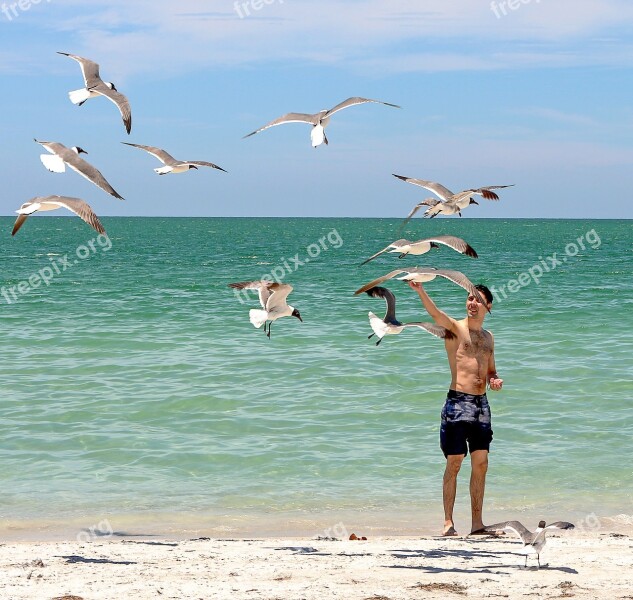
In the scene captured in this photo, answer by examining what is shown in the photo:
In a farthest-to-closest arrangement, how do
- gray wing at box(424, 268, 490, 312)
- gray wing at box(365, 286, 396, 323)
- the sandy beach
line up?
gray wing at box(365, 286, 396, 323) → gray wing at box(424, 268, 490, 312) → the sandy beach

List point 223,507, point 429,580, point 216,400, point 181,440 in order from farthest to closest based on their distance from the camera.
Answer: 1. point 216,400
2. point 181,440
3. point 223,507
4. point 429,580

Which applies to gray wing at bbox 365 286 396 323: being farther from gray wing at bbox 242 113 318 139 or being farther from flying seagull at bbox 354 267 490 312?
gray wing at bbox 242 113 318 139

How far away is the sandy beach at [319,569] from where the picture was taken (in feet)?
21.2

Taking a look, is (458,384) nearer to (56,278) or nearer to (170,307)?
(170,307)

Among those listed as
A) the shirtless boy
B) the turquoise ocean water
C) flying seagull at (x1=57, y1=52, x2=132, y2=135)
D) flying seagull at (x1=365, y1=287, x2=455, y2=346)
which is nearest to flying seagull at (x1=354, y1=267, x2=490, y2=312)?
flying seagull at (x1=365, y1=287, x2=455, y2=346)

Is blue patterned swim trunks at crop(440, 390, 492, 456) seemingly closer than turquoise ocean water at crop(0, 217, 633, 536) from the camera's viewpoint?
Yes

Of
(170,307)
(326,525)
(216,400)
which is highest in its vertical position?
(170,307)

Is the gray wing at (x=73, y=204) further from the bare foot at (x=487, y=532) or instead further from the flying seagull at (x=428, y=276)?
the bare foot at (x=487, y=532)

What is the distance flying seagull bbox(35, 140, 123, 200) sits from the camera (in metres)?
8.27

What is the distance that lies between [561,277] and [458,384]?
35455mm

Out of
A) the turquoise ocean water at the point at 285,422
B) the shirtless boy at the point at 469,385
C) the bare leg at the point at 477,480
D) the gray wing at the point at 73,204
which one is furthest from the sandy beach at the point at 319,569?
the gray wing at the point at 73,204

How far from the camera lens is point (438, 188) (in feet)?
31.8

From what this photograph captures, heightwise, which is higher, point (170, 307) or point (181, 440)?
point (170, 307)

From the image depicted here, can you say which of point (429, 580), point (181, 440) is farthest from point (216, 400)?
point (429, 580)
